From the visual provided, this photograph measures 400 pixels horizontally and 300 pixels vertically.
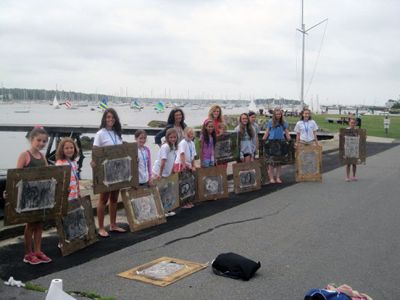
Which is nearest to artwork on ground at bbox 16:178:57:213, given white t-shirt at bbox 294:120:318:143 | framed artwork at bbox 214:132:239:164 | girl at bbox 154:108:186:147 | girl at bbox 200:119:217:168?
girl at bbox 154:108:186:147

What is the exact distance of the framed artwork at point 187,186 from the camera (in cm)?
1022

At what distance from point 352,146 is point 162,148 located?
6.95m

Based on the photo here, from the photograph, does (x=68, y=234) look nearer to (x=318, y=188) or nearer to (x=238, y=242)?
Result: (x=238, y=242)

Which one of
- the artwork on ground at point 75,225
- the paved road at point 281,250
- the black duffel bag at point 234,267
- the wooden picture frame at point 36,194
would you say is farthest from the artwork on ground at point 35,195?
the black duffel bag at point 234,267

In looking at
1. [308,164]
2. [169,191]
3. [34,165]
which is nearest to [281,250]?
[169,191]

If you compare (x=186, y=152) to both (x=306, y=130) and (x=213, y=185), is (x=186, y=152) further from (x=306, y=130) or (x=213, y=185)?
(x=306, y=130)

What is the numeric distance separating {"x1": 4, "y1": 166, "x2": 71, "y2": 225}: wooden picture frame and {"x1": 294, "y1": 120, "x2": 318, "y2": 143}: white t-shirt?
8.69m

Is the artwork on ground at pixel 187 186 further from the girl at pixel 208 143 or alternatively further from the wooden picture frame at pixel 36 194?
the wooden picture frame at pixel 36 194

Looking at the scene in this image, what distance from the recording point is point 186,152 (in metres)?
10.1

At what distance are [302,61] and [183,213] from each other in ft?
101

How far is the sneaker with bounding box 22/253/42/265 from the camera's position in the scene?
650cm

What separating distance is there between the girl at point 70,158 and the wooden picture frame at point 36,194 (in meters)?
0.26

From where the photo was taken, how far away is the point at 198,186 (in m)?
10.8

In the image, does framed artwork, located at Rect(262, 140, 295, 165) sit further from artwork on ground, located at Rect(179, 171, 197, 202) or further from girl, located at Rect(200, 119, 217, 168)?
artwork on ground, located at Rect(179, 171, 197, 202)
